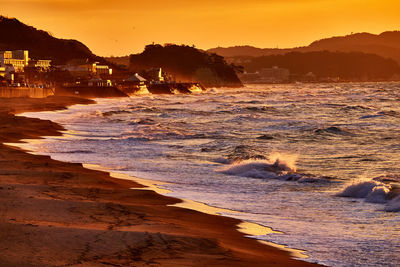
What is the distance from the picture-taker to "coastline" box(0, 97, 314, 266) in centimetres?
848

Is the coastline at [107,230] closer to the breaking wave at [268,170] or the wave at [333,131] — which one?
the breaking wave at [268,170]

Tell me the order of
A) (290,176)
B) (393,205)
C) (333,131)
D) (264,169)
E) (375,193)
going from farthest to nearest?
(333,131) → (264,169) → (290,176) → (375,193) → (393,205)

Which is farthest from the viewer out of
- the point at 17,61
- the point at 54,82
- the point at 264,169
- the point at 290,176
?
the point at 17,61

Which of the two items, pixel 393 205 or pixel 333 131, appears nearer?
pixel 393 205

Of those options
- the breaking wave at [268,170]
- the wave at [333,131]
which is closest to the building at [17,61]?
the wave at [333,131]

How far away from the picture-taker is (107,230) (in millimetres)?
10047

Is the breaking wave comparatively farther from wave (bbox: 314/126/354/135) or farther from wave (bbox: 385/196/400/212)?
wave (bbox: 314/126/354/135)

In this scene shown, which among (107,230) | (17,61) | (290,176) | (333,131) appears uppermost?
(17,61)

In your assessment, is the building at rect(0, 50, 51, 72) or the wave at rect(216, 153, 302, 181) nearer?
the wave at rect(216, 153, 302, 181)

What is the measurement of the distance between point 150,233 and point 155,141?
23.8 m

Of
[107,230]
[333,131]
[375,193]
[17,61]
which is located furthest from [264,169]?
[17,61]

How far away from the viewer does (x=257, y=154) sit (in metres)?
25.1

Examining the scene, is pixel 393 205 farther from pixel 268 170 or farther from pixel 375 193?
pixel 268 170

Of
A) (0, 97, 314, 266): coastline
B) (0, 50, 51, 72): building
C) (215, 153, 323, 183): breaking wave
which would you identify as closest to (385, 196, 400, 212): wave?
(0, 97, 314, 266): coastline
